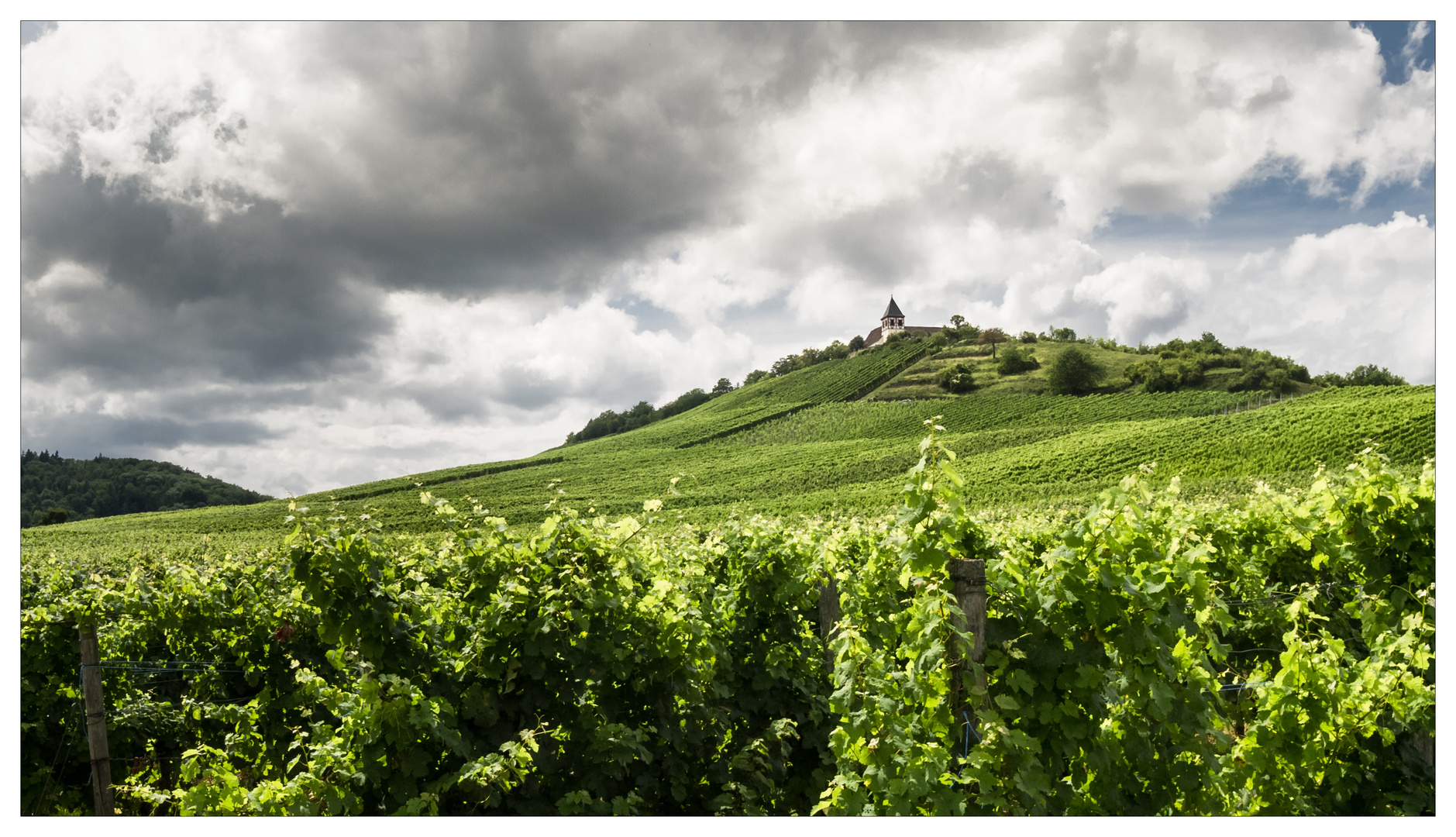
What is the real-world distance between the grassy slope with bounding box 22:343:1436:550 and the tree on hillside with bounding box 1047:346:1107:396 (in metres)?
0.62

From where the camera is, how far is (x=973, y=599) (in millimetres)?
1808

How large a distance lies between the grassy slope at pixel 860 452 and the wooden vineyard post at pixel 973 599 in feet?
24.7

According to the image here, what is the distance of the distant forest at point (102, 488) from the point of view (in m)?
3.41

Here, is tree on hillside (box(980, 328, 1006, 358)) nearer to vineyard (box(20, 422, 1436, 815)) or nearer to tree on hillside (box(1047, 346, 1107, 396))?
tree on hillside (box(1047, 346, 1107, 396))

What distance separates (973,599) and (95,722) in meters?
3.26

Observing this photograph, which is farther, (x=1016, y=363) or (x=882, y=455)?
(x=1016, y=363)

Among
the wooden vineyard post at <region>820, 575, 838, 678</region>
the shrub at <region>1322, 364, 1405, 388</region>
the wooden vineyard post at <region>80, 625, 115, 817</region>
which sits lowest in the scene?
the wooden vineyard post at <region>80, 625, 115, 817</region>

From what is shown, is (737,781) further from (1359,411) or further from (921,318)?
(1359,411)

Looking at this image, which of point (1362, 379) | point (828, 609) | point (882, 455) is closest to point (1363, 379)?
point (1362, 379)

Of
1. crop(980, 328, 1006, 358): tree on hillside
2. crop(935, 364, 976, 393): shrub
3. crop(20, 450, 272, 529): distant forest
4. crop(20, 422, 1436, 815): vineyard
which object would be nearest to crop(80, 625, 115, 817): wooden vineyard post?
crop(20, 422, 1436, 815): vineyard

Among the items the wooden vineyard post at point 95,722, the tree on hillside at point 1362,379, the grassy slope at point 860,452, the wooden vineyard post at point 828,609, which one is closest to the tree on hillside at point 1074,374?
the grassy slope at point 860,452

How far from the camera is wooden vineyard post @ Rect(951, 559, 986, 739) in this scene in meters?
1.80

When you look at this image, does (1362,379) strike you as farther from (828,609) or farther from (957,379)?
(957,379)

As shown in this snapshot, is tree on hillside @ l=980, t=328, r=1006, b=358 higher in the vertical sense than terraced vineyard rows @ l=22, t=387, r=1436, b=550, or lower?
higher
